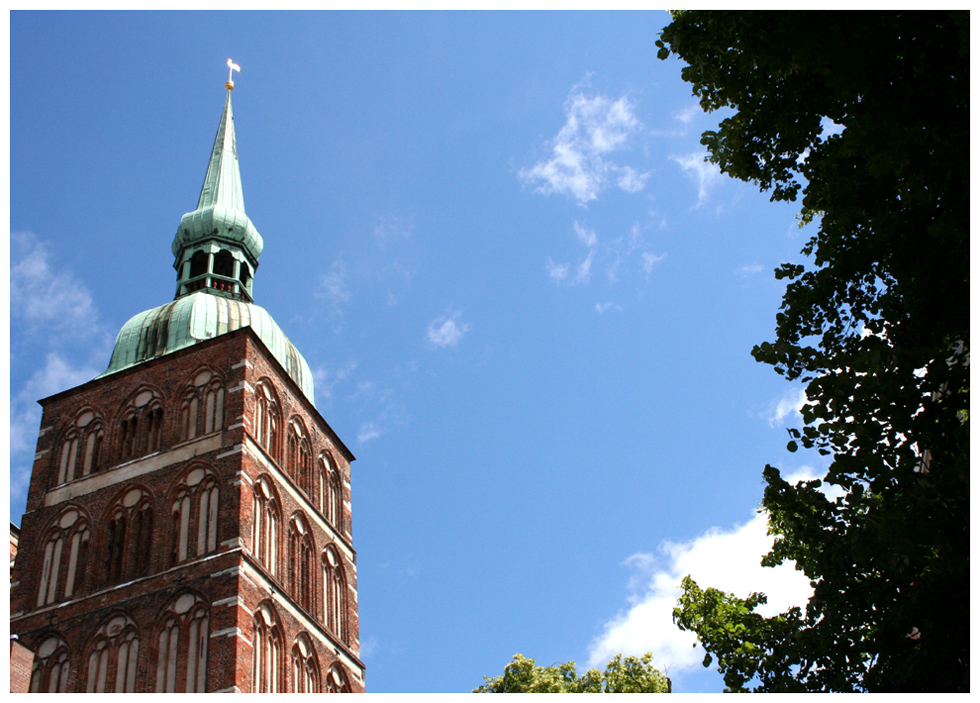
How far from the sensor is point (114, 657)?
22.7 metres

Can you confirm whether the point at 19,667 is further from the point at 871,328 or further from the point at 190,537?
the point at 871,328

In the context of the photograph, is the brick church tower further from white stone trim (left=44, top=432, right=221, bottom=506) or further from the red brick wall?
the red brick wall

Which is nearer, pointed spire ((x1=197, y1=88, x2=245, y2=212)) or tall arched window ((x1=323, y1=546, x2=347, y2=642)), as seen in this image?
tall arched window ((x1=323, y1=546, x2=347, y2=642))

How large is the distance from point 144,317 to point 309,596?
11.0 meters

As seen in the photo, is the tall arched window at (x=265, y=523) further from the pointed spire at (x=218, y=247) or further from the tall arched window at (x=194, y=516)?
the pointed spire at (x=218, y=247)

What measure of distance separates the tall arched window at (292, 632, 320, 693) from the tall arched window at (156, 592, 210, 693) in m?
2.61

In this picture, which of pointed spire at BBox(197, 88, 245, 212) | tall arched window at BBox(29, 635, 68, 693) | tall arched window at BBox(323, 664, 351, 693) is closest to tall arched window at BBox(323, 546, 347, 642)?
tall arched window at BBox(323, 664, 351, 693)

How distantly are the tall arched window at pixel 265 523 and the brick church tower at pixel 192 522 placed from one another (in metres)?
0.05

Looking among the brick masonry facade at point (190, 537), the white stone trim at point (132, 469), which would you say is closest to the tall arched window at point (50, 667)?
the brick masonry facade at point (190, 537)

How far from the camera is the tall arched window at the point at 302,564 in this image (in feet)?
85.7

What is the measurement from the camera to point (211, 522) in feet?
80.9

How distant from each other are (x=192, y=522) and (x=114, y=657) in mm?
3611

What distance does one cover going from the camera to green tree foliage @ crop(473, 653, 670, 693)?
2672 centimetres

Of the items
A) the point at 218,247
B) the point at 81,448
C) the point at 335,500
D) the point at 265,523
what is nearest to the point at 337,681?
the point at 265,523
